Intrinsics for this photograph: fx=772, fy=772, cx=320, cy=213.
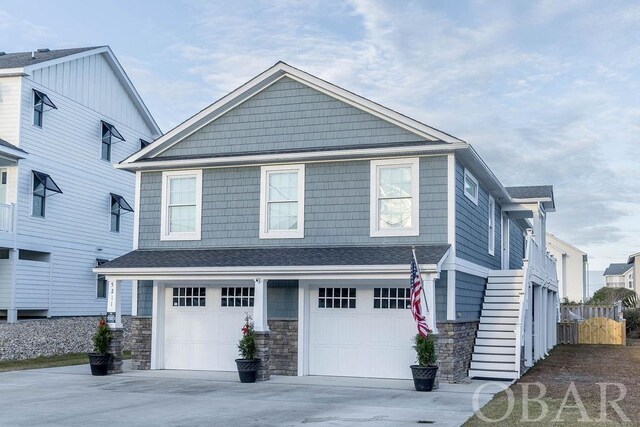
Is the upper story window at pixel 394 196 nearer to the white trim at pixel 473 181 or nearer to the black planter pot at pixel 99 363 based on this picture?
the white trim at pixel 473 181

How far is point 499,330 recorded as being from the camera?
19.0 m

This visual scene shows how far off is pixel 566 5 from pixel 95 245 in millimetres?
18318

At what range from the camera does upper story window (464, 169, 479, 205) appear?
18.8 metres

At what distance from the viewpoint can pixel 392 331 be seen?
58.4 ft

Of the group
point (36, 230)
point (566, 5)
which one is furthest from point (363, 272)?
point (36, 230)

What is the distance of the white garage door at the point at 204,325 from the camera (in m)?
19.0

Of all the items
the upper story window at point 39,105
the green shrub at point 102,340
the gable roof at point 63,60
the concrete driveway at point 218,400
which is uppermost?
the gable roof at point 63,60

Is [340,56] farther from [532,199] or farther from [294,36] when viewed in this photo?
[532,199]

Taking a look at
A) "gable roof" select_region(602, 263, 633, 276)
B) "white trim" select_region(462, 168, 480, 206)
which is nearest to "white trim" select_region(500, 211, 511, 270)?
"white trim" select_region(462, 168, 480, 206)

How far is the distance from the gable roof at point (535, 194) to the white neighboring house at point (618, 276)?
5487 centimetres

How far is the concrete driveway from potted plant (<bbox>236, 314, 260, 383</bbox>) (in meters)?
0.29

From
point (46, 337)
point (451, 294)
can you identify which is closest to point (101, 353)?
point (46, 337)

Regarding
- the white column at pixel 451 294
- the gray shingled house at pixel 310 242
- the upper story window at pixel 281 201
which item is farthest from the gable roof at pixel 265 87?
the white column at pixel 451 294

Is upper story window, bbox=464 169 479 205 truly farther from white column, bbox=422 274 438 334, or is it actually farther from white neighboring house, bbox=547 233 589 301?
white neighboring house, bbox=547 233 589 301
